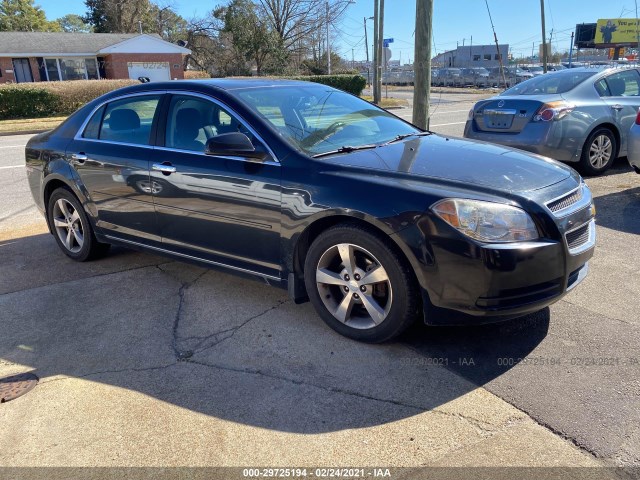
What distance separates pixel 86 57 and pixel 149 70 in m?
4.59

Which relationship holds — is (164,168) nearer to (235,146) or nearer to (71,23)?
(235,146)

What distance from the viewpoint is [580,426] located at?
8.79ft

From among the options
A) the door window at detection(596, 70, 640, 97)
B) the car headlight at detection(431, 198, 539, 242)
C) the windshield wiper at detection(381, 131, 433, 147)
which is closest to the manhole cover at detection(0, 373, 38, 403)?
the car headlight at detection(431, 198, 539, 242)

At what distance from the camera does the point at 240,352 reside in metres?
3.55

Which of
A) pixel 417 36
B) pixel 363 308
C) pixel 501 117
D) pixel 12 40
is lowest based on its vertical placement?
pixel 363 308

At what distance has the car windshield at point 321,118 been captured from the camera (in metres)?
3.96

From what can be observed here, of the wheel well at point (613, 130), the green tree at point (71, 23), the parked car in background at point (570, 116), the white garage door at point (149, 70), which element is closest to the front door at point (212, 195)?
the parked car in background at point (570, 116)

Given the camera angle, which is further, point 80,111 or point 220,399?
point 80,111

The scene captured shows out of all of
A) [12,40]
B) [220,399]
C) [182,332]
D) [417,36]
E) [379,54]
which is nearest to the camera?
[220,399]

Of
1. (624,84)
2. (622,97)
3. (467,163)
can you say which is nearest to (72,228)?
(467,163)

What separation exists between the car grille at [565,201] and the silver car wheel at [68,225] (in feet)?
13.4

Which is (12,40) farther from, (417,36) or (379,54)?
(417,36)

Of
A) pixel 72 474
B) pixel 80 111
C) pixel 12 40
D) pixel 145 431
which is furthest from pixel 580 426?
pixel 12 40

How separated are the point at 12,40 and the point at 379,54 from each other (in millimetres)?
Answer: 28839
